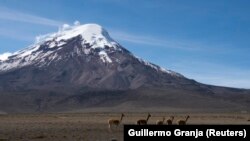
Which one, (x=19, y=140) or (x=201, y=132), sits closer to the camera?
(x=201, y=132)

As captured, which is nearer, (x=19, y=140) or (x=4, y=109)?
(x=19, y=140)

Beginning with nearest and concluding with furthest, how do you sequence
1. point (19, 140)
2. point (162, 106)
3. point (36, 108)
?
1. point (19, 140)
2. point (162, 106)
3. point (36, 108)

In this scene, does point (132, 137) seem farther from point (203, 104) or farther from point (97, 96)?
point (97, 96)

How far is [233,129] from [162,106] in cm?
14260

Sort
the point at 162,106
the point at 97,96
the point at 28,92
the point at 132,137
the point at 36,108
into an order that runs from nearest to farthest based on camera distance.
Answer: the point at 132,137 < the point at 162,106 < the point at 36,108 < the point at 97,96 < the point at 28,92

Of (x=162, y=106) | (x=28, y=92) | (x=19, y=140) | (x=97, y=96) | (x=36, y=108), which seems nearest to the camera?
(x=19, y=140)

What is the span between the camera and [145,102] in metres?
162

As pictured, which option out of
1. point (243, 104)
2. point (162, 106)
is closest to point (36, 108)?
point (162, 106)

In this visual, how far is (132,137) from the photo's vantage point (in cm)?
1029

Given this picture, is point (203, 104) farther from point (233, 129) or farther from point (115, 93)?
point (233, 129)

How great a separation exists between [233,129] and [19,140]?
15.2 meters

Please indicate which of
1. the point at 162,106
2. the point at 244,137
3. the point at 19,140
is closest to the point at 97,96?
the point at 162,106

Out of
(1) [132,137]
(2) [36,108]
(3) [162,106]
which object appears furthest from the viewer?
(2) [36,108]

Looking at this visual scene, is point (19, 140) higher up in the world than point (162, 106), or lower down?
lower down
